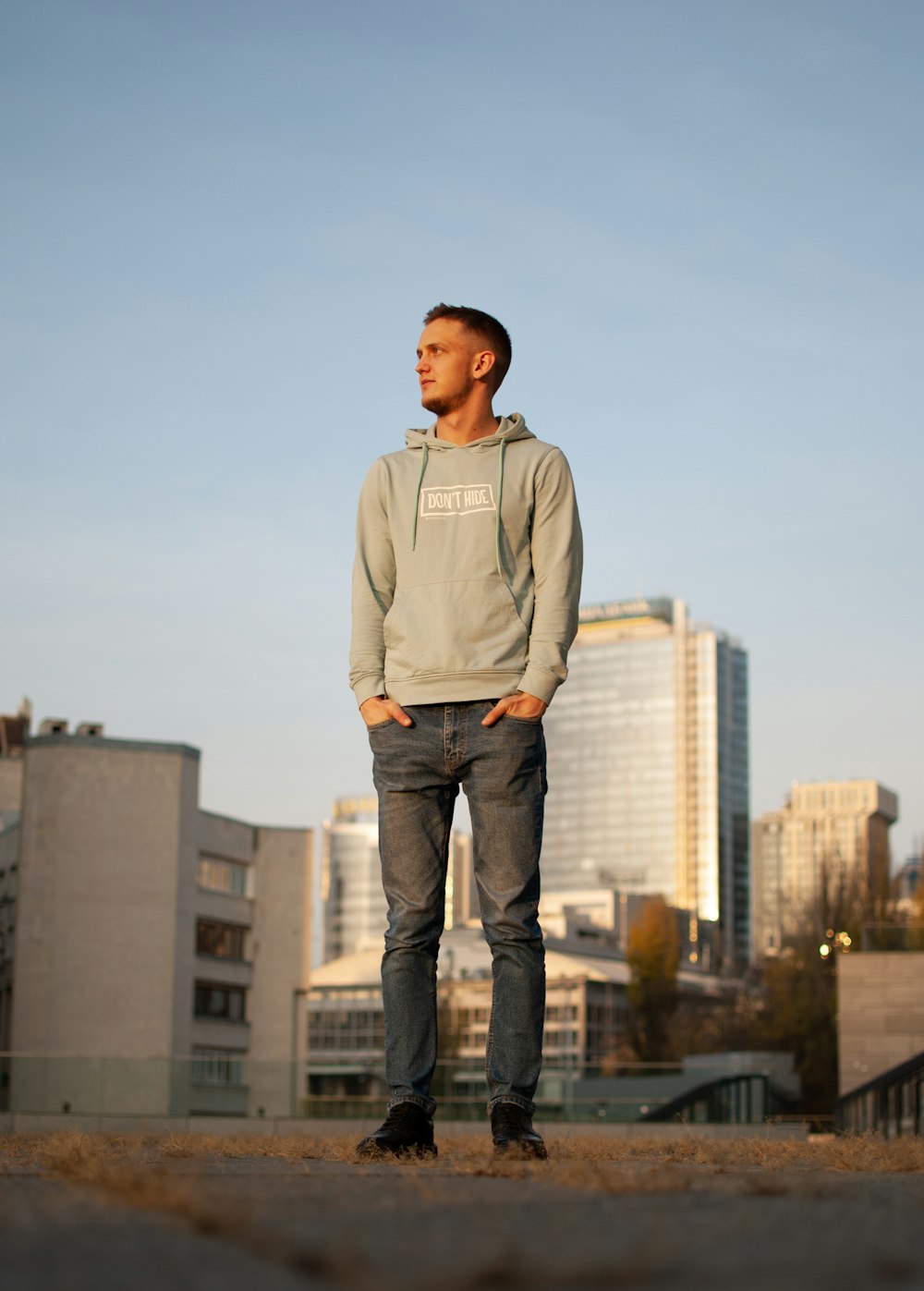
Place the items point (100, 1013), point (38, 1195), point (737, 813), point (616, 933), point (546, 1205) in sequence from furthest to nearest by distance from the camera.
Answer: point (737, 813), point (616, 933), point (100, 1013), point (38, 1195), point (546, 1205)

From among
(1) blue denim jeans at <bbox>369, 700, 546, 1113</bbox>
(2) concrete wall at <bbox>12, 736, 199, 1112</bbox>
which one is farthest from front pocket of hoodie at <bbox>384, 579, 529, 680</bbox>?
(2) concrete wall at <bbox>12, 736, 199, 1112</bbox>

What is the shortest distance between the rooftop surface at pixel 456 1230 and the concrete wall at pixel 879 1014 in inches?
831

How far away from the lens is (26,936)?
47406 millimetres

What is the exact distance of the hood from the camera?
176 inches

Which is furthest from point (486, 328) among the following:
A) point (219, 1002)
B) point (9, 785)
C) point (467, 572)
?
point (9, 785)

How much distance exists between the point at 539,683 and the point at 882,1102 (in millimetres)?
12449

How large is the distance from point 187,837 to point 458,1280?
50905 mm

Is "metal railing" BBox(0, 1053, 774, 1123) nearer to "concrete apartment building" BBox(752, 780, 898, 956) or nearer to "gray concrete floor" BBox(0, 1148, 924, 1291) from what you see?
"gray concrete floor" BBox(0, 1148, 924, 1291)

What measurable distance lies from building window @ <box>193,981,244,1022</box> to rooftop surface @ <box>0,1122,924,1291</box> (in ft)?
177

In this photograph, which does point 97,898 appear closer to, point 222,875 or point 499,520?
point 222,875

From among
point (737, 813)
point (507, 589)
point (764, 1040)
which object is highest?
point (737, 813)

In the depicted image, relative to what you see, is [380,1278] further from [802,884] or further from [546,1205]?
[802,884]

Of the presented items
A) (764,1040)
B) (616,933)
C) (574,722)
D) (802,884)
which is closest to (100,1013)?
(764,1040)

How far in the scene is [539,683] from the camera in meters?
4.12
